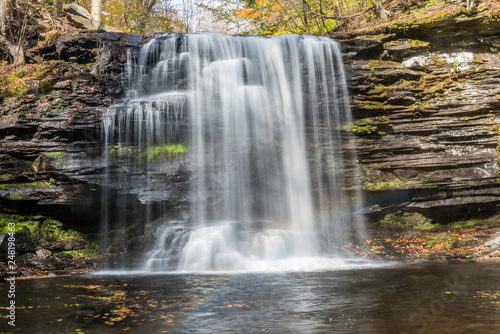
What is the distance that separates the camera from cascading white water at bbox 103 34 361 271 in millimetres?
11141

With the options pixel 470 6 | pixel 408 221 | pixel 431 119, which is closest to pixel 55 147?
pixel 408 221

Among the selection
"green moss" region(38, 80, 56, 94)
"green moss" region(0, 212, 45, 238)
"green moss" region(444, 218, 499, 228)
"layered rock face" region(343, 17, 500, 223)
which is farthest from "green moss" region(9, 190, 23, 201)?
"green moss" region(444, 218, 499, 228)

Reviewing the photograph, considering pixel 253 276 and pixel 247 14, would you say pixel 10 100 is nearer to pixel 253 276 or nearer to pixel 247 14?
pixel 253 276

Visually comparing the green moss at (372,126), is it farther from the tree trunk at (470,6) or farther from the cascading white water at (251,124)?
the tree trunk at (470,6)

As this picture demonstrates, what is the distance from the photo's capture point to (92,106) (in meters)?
11.1

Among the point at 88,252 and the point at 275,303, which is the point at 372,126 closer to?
the point at 275,303

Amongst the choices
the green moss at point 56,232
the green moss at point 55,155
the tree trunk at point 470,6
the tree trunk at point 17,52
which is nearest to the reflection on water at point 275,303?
the green moss at point 56,232

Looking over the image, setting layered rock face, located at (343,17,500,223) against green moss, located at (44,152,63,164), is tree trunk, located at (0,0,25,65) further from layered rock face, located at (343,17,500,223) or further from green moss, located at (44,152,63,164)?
layered rock face, located at (343,17,500,223)

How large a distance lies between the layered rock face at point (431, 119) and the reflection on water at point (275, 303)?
12.0 ft

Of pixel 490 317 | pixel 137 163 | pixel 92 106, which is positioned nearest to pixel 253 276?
pixel 490 317

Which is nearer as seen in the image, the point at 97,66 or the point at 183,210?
the point at 183,210

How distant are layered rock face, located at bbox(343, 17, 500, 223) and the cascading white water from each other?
2.68 ft

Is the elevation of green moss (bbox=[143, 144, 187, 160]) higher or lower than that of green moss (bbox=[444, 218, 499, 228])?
higher

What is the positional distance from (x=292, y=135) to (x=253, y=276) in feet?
17.5
